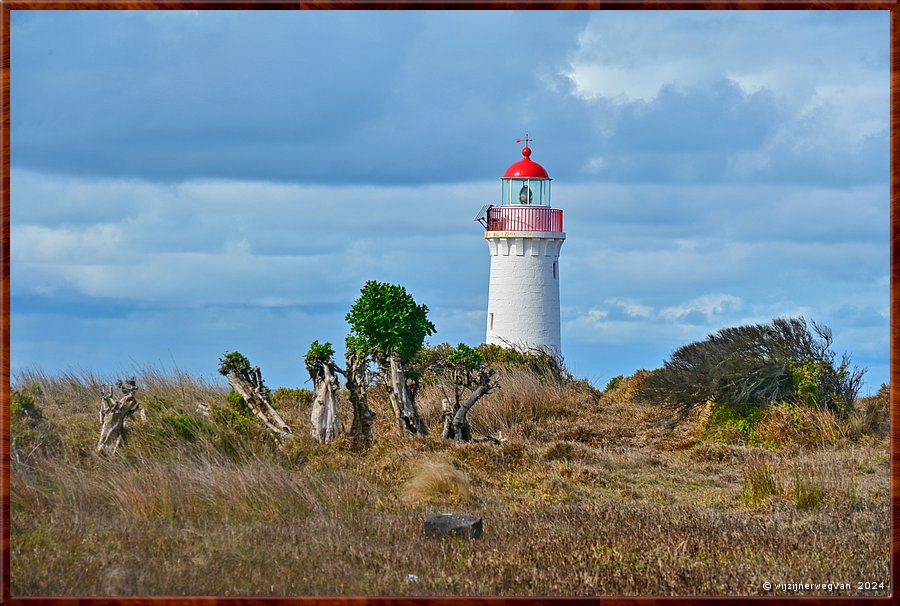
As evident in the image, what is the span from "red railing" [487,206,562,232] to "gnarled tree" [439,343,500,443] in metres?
10.4

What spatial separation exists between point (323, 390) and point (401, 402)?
141 cm

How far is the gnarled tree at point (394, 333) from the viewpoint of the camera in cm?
1527

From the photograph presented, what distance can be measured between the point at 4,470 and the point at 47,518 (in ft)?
7.67

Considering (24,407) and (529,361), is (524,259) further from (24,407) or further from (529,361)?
(24,407)

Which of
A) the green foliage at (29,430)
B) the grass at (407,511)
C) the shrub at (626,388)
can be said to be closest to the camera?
the grass at (407,511)

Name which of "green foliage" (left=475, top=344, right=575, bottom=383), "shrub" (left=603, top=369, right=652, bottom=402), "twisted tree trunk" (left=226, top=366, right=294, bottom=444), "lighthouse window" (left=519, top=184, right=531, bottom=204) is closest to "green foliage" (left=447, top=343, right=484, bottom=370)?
"twisted tree trunk" (left=226, top=366, right=294, bottom=444)

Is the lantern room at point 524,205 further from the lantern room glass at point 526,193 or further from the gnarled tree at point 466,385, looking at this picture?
the gnarled tree at point 466,385

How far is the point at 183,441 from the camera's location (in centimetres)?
1238

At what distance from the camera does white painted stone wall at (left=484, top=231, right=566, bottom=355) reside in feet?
86.0

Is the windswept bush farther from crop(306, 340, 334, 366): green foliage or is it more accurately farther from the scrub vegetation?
crop(306, 340, 334, 366): green foliage

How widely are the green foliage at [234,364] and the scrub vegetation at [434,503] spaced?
0.42 m

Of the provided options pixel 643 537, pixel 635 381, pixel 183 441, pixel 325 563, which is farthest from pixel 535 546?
pixel 635 381

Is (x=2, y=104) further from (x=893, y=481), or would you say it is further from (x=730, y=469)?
(x=730, y=469)

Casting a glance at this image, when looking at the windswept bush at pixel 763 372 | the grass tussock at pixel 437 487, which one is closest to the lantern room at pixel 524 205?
the windswept bush at pixel 763 372
